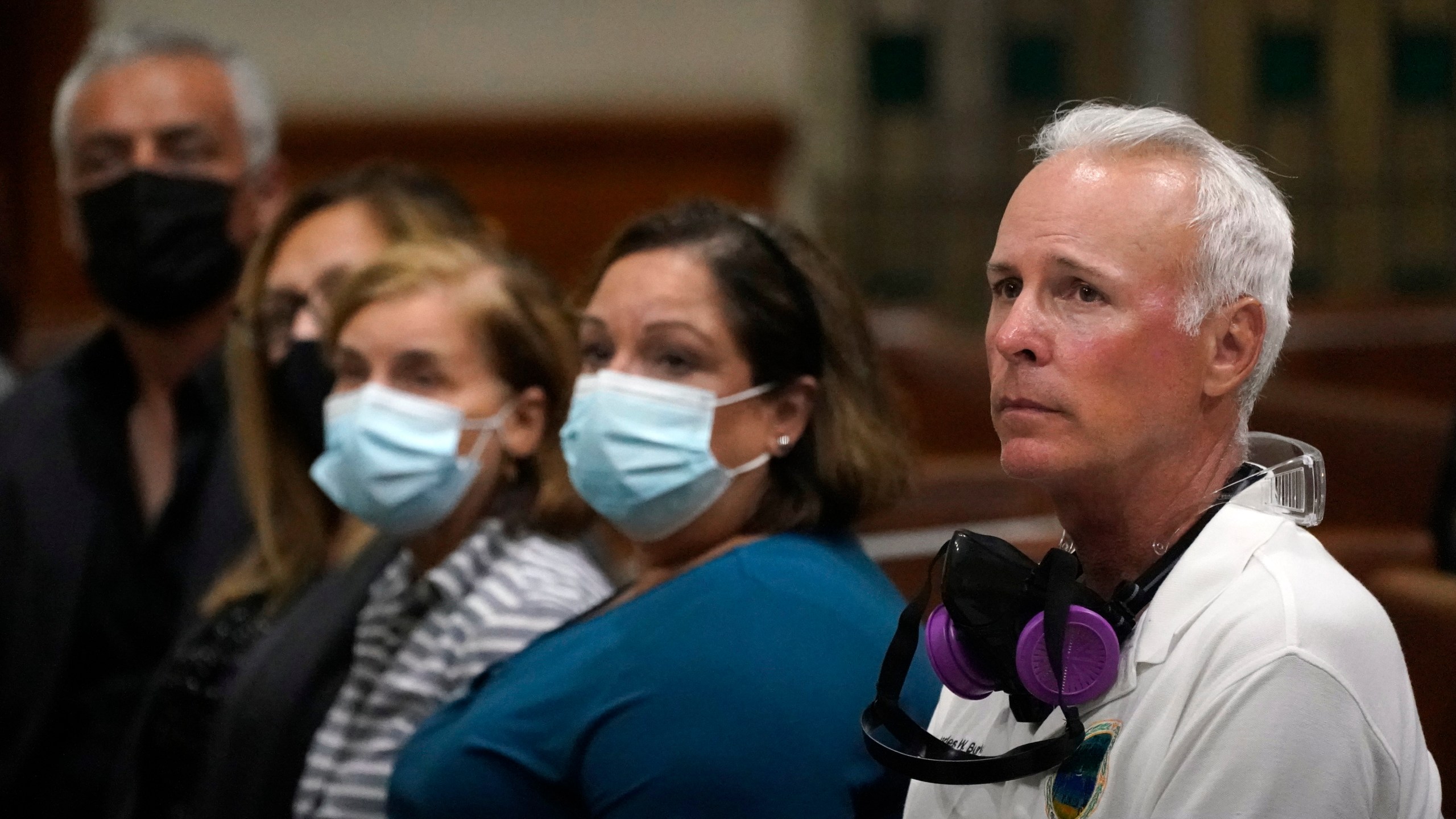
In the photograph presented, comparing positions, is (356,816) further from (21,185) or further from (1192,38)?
(1192,38)

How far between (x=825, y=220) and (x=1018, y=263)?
6.96 m

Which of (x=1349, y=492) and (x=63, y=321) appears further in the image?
(x=63, y=321)

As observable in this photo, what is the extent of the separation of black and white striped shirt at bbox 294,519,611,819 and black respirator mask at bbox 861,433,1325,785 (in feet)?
2.89

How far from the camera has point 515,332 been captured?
93.9 inches

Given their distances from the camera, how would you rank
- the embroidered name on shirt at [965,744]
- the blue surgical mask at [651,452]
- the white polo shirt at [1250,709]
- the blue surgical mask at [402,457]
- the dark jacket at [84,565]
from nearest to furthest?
the white polo shirt at [1250,709]
the embroidered name on shirt at [965,744]
the blue surgical mask at [651,452]
the blue surgical mask at [402,457]
the dark jacket at [84,565]

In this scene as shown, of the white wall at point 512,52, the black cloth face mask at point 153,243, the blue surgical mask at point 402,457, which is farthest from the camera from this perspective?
the white wall at point 512,52

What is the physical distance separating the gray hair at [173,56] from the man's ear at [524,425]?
1286 mm

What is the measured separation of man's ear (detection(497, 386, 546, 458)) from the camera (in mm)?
2369

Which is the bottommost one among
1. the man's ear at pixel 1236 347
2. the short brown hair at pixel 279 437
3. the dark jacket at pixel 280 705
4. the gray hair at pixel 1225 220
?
the dark jacket at pixel 280 705

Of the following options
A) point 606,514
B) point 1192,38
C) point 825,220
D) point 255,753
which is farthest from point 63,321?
point 1192,38

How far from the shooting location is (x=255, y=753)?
2387mm

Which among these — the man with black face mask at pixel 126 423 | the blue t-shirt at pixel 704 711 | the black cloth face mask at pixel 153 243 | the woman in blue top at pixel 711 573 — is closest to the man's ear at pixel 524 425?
the woman in blue top at pixel 711 573

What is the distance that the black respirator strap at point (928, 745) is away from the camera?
125 cm

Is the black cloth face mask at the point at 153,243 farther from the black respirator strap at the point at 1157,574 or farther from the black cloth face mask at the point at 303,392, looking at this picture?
the black respirator strap at the point at 1157,574
